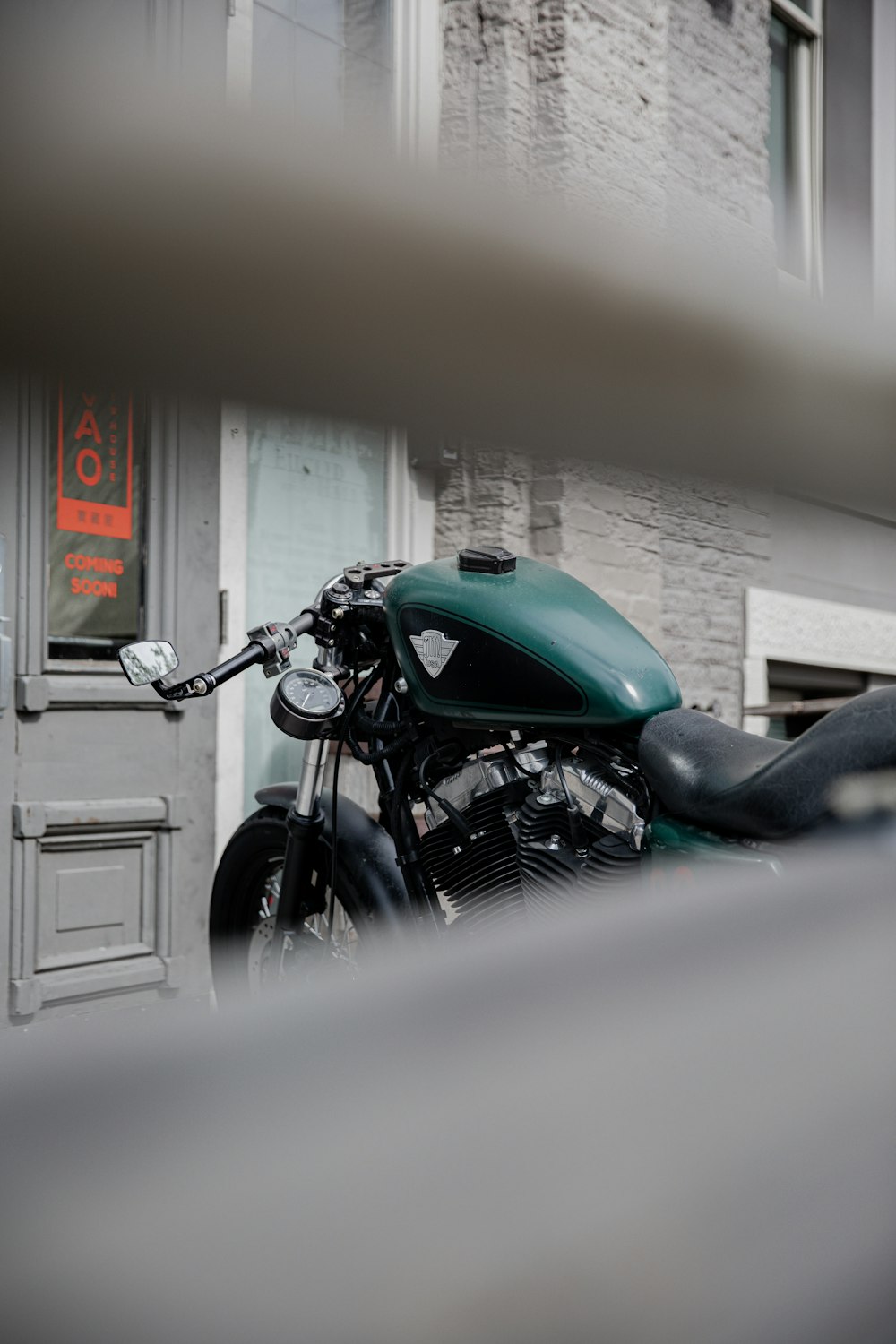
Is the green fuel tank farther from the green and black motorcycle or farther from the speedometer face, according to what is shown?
the speedometer face

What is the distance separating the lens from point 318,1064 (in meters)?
0.15

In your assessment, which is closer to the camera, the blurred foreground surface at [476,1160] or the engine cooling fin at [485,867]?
the blurred foreground surface at [476,1160]

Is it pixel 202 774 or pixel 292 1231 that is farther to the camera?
pixel 202 774

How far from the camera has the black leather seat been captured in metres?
1.05

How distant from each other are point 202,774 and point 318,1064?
3.42 m

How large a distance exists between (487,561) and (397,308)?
1.55 metres

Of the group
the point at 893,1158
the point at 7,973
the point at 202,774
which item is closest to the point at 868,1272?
the point at 893,1158

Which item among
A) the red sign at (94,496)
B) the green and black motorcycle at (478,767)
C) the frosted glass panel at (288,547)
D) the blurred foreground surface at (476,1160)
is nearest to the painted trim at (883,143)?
the blurred foreground surface at (476,1160)

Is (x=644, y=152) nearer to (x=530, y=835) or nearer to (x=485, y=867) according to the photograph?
(x=530, y=835)

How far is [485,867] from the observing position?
1.72 meters

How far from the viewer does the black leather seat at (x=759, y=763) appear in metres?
1.05

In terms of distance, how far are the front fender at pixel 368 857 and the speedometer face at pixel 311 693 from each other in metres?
0.19

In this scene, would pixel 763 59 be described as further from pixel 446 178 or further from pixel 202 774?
pixel 202 774

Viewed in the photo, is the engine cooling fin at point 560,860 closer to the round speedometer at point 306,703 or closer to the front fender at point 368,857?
the front fender at point 368,857
